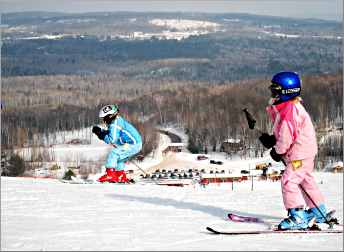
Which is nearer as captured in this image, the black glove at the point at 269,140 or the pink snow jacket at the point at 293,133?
the pink snow jacket at the point at 293,133

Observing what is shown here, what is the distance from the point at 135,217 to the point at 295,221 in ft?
5.09

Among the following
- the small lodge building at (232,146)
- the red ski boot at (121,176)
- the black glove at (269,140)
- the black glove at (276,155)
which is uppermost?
the black glove at (269,140)

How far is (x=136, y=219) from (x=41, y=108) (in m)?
99.6

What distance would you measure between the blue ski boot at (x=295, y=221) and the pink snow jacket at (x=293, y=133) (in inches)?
18.0

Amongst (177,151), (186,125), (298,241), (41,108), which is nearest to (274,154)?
(298,241)

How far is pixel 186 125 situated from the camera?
8819 cm

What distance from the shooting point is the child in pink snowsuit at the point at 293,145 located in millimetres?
7098

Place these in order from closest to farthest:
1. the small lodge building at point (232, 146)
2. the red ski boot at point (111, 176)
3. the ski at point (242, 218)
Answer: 1. the ski at point (242, 218)
2. the red ski boot at point (111, 176)
3. the small lodge building at point (232, 146)

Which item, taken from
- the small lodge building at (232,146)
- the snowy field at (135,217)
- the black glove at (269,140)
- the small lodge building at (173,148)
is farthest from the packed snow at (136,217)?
the small lodge building at (173,148)

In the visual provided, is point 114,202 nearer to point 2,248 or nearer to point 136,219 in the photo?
point 136,219

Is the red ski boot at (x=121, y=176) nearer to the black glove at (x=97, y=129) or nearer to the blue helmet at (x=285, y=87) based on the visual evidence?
the black glove at (x=97, y=129)

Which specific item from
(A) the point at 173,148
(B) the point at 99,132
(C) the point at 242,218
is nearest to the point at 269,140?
(C) the point at 242,218

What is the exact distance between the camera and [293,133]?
7109 mm

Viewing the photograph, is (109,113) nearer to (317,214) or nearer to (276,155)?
(276,155)
